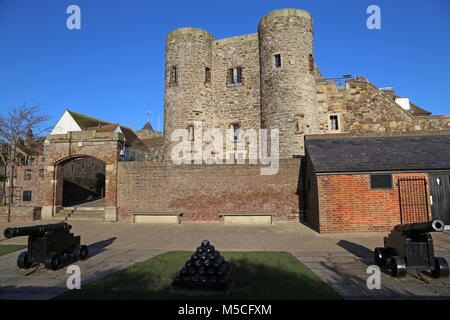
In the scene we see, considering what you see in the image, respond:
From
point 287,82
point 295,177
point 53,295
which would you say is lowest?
point 53,295

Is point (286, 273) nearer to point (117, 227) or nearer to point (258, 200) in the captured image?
point (258, 200)

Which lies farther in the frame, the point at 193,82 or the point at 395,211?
the point at 193,82

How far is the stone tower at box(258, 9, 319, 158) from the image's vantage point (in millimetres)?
19219

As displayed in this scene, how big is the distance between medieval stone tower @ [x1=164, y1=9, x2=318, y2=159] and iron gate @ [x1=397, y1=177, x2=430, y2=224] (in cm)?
800

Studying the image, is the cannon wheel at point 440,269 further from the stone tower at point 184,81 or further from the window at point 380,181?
the stone tower at point 184,81

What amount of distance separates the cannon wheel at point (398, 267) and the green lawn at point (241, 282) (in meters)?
1.68

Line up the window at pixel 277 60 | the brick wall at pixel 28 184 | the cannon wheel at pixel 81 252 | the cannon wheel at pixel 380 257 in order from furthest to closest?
the brick wall at pixel 28 184
the window at pixel 277 60
the cannon wheel at pixel 81 252
the cannon wheel at pixel 380 257

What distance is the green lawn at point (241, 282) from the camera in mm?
4992

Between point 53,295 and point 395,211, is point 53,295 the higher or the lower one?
the lower one

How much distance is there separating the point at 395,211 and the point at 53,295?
1201 cm

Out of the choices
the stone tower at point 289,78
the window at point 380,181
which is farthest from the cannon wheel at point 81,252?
the stone tower at point 289,78
